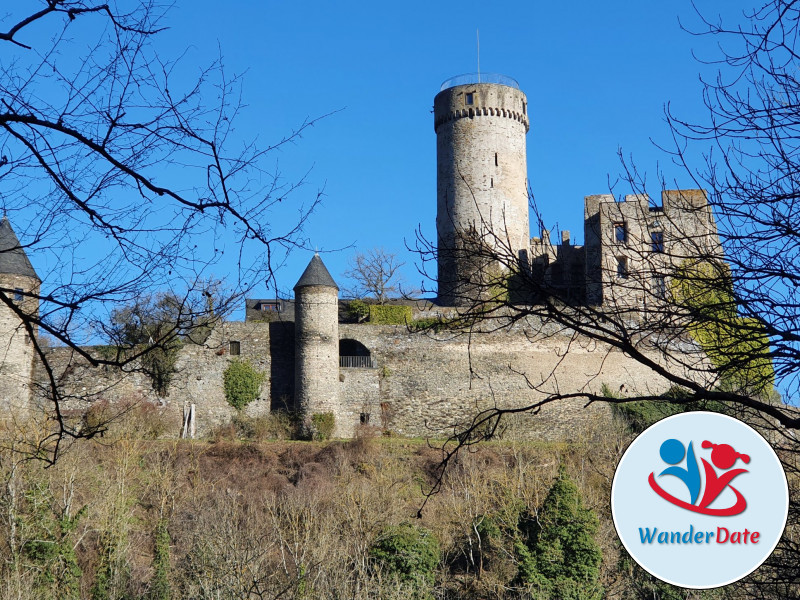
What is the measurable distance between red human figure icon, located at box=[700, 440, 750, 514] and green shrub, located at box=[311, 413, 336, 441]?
26.3 m

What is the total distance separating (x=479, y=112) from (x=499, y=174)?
9.61 ft

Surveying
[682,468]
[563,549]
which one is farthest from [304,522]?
[682,468]

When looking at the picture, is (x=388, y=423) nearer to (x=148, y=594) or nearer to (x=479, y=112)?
(x=148, y=594)

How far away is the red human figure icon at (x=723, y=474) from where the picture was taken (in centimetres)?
530

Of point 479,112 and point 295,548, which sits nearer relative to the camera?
point 295,548

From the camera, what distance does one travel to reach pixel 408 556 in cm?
2300

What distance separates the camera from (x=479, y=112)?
42.2 m

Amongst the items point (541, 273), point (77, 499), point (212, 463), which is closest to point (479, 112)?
point (212, 463)

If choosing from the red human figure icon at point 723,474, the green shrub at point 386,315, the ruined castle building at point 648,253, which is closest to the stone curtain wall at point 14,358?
the green shrub at point 386,315

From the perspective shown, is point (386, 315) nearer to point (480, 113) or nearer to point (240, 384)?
point (240, 384)

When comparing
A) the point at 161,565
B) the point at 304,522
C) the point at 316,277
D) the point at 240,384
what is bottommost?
the point at 161,565

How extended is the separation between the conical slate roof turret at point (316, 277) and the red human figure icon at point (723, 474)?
91.8 ft

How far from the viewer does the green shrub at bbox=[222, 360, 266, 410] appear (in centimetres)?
3209

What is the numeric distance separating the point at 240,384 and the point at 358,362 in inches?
163
